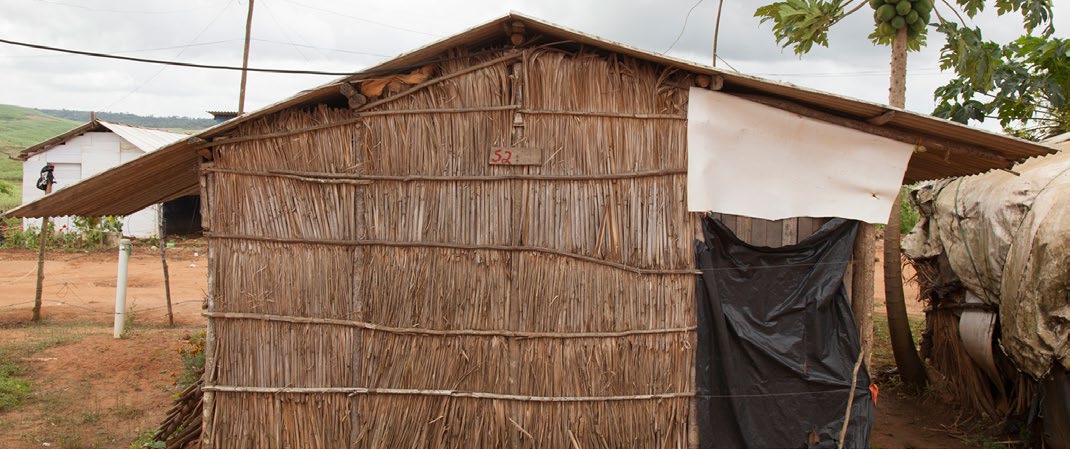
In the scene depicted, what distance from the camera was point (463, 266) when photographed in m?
5.59

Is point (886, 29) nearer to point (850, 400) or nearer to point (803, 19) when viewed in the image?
point (803, 19)

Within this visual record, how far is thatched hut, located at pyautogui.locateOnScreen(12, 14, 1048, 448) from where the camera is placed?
5520 mm

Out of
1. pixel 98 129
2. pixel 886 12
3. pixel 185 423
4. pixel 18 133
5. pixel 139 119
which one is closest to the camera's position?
pixel 185 423

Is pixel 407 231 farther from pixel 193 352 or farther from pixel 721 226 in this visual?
pixel 193 352

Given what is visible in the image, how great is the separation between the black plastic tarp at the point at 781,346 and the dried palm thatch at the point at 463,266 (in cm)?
23

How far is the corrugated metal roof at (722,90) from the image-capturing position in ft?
16.6

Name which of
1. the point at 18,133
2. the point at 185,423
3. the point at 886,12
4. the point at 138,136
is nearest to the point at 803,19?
the point at 886,12

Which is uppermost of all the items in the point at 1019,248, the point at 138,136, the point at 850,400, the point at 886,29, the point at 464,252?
the point at 138,136

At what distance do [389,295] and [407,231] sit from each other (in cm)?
54

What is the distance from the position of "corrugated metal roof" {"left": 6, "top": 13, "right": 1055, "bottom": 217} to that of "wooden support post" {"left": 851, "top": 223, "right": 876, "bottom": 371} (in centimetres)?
82

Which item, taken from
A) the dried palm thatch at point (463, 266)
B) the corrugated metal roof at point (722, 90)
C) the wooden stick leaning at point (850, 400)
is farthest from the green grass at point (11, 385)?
the wooden stick leaning at point (850, 400)

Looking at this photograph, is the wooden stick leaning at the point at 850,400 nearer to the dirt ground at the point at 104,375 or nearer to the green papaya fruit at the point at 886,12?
the dirt ground at the point at 104,375

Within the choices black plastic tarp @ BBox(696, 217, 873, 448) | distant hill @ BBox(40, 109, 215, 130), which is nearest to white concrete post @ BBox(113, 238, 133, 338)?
black plastic tarp @ BBox(696, 217, 873, 448)

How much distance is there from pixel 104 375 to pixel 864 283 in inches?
347
